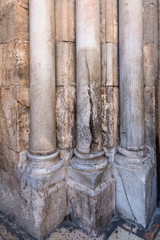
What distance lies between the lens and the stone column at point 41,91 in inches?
63.2

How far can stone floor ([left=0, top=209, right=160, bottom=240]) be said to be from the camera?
1.56 metres

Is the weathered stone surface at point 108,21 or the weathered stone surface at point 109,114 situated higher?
the weathered stone surface at point 108,21

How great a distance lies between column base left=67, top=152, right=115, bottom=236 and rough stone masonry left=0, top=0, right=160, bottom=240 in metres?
0.01

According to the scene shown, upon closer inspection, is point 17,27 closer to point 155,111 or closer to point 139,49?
point 139,49

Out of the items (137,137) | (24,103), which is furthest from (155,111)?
(24,103)

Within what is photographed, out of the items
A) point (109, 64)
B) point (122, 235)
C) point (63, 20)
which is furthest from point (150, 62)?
point (122, 235)

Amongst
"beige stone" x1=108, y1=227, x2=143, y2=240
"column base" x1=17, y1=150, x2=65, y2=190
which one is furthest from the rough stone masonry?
"beige stone" x1=108, y1=227, x2=143, y2=240

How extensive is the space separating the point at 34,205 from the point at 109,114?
1.23 m

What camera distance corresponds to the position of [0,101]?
1841 millimetres

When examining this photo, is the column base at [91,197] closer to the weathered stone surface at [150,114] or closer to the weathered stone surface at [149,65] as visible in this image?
the weathered stone surface at [150,114]

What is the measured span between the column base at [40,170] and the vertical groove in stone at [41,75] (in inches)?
3.2

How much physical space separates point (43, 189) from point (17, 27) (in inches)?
65.0

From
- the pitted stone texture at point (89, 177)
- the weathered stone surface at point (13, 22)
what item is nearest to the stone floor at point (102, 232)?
the pitted stone texture at point (89, 177)

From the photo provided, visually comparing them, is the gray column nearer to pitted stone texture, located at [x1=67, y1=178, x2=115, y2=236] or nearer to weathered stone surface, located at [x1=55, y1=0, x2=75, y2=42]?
weathered stone surface, located at [x1=55, y1=0, x2=75, y2=42]
